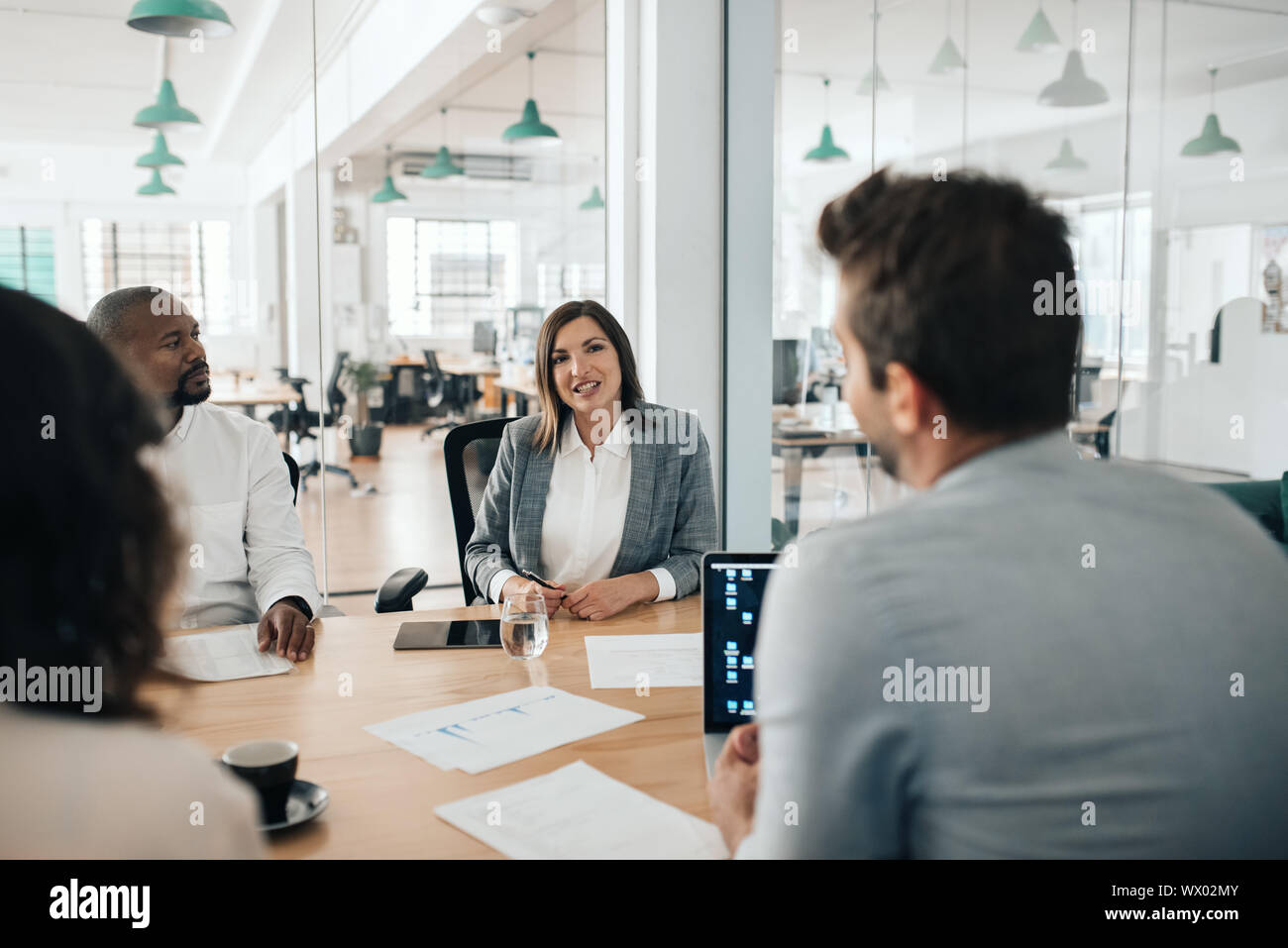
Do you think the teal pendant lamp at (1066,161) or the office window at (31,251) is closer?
the teal pendant lamp at (1066,161)

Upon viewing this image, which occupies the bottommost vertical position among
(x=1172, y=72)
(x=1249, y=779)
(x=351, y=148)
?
(x=1249, y=779)

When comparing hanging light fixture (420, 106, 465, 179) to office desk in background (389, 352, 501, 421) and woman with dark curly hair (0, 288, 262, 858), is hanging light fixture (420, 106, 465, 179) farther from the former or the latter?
woman with dark curly hair (0, 288, 262, 858)

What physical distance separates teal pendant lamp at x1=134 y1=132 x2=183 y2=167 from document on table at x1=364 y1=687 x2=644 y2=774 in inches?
128

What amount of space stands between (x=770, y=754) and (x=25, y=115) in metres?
4.02

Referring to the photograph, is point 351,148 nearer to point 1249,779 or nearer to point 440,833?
point 440,833

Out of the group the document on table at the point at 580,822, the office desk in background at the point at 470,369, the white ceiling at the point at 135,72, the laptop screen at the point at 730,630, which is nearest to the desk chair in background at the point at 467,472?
the laptop screen at the point at 730,630

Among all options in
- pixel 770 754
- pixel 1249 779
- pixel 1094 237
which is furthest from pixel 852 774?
pixel 1094 237

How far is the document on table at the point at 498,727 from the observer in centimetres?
134

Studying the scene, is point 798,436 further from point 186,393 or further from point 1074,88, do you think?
point 186,393

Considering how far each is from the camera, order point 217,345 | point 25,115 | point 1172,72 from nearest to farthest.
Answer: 1. point 1172,72
2. point 25,115
3. point 217,345

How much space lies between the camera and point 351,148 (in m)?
4.14

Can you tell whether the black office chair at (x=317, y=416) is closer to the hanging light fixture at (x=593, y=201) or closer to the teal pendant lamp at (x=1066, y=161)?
the hanging light fixture at (x=593, y=201)

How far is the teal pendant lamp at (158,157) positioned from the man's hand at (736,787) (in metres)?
3.78
